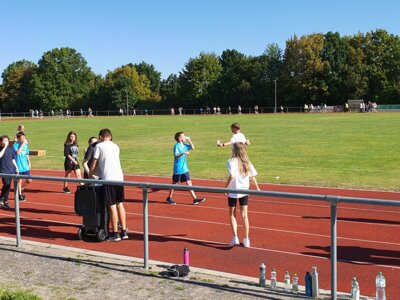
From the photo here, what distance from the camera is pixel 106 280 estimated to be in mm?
6445

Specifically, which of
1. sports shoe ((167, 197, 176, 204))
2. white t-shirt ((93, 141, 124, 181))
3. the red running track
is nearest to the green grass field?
the red running track

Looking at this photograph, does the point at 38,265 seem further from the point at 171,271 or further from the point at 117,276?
the point at 171,271

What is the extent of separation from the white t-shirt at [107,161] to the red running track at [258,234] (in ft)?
3.66

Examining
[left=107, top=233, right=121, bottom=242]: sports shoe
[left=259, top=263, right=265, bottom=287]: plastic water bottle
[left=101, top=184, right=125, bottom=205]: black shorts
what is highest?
[left=101, top=184, right=125, bottom=205]: black shorts

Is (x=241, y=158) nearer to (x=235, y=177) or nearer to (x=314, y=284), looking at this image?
(x=235, y=177)

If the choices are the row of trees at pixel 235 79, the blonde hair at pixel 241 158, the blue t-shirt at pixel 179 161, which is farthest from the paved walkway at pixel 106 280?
the row of trees at pixel 235 79

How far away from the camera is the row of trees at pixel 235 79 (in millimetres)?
88312

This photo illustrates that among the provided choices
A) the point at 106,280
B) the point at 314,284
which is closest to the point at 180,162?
the point at 106,280

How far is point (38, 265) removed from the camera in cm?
716

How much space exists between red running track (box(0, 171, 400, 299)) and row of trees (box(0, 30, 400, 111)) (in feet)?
259

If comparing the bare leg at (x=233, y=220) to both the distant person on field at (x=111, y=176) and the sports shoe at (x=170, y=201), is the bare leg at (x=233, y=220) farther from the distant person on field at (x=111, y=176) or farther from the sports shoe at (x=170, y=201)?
the sports shoe at (x=170, y=201)

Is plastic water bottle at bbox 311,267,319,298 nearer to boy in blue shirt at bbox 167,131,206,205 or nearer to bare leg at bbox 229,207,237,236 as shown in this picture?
bare leg at bbox 229,207,237,236

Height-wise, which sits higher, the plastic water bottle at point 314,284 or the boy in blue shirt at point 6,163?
the boy in blue shirt at point 6,163

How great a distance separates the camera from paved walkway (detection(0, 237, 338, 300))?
594 centimetres
